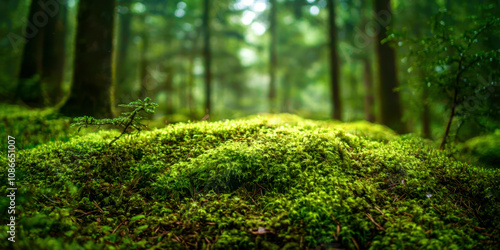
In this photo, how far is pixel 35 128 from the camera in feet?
14.5

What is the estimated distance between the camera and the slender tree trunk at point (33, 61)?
23.1ft

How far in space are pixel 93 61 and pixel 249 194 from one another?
444 cm

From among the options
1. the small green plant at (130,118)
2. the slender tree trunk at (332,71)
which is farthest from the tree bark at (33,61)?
the slender tree trunk at (332,71)

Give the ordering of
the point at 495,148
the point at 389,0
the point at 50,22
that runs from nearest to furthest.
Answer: the point at 495,148, the point at 389,0, the point at 50,22

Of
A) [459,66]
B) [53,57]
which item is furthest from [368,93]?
[53,57]

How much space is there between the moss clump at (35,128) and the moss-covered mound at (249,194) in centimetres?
107

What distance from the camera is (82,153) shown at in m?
2.97

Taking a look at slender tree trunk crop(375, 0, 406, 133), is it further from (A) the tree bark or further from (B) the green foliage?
(A) the tree bark

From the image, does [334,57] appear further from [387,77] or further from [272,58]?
[272,58]

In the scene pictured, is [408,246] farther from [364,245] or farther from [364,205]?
[364,205]

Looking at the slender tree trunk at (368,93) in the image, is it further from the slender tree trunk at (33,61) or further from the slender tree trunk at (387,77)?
the slender tree trunk at (33,61)

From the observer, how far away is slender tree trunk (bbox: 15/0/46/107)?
7.05 meters

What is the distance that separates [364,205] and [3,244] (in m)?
2.78

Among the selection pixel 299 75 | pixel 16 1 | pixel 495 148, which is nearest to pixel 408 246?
pixel 495 148
